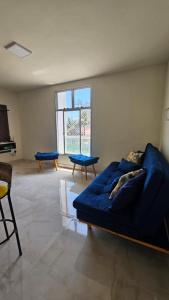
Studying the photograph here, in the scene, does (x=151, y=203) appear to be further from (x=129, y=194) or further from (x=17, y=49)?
(x=17, y=49)

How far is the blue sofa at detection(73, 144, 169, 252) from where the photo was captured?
46.1 inches

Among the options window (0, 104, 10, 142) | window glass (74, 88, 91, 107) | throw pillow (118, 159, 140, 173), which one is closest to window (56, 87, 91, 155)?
window glass (74, 88, 91, 107)

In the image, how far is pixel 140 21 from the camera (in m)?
1.68

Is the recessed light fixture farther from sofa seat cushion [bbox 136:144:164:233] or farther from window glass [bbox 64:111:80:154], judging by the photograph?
sofa seat cushion [bbox 136:144:164:233]

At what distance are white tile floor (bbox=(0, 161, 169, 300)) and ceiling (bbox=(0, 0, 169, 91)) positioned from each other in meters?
2.55

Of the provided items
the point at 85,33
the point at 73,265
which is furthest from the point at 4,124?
the point at 73,265

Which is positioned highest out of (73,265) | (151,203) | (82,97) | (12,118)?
(82,97)

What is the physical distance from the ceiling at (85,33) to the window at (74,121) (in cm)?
101

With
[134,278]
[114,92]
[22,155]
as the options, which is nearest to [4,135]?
[22,155]

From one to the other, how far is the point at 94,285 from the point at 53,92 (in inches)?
179

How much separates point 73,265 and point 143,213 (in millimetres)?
848

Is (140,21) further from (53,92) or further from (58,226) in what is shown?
(53,92)

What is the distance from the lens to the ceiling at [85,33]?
146 cm

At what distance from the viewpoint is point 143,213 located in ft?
4.12
